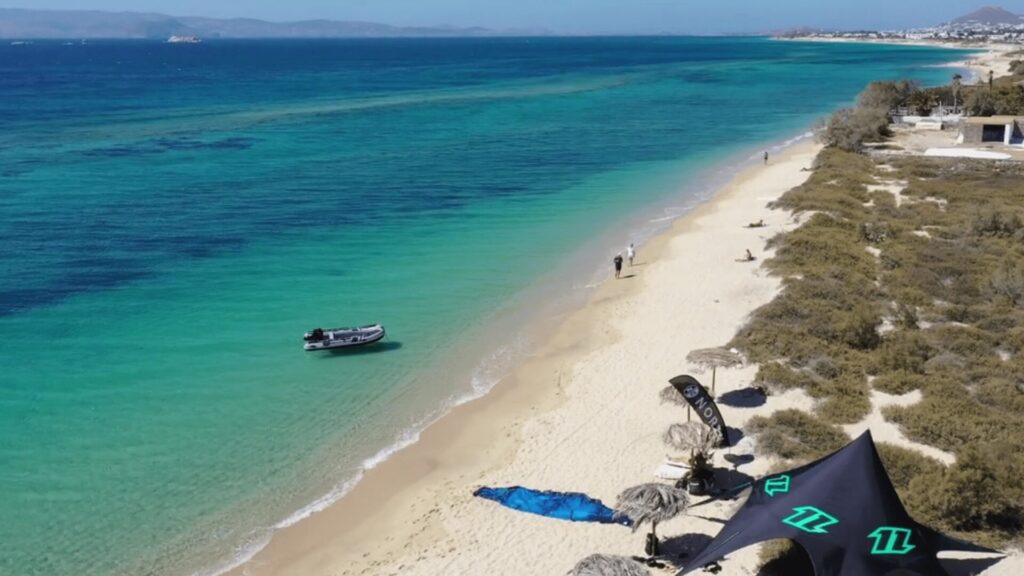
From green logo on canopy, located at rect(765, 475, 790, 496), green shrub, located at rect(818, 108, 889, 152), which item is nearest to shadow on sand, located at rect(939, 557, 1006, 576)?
green logo on canopy, located at rect(765, 475, 790, 496)

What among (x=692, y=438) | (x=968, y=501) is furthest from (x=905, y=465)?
(x=692, y=438)

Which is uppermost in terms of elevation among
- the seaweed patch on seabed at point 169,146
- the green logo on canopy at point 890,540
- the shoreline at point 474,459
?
the seaweed patch on seabed at point 169,146

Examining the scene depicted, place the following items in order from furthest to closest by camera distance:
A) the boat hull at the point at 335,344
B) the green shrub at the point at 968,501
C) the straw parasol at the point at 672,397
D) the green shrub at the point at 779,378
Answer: the boat hull at the point at 335,344 → the green shrub at the point at 779,378 → the straw parasol at the point at 672,397 → the green shrub at the point at 968,501

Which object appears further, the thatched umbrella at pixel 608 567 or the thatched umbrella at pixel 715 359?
the thatched umbrella at pixel 715 359

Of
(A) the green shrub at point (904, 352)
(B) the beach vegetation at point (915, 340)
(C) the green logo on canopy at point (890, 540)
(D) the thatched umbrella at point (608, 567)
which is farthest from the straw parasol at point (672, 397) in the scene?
(C) the green logo on canopy at point (890, 540)

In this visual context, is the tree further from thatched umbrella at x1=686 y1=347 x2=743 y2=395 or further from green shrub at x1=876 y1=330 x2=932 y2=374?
thatched umbrella at x1=686 y1=347 x2=743 y2=395

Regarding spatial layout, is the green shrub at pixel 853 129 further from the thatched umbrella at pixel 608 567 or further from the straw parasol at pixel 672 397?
the thatched umbrella at pixel 608 567

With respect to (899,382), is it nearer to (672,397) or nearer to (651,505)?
(672,397)

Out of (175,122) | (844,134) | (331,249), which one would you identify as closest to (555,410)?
(331,249)
